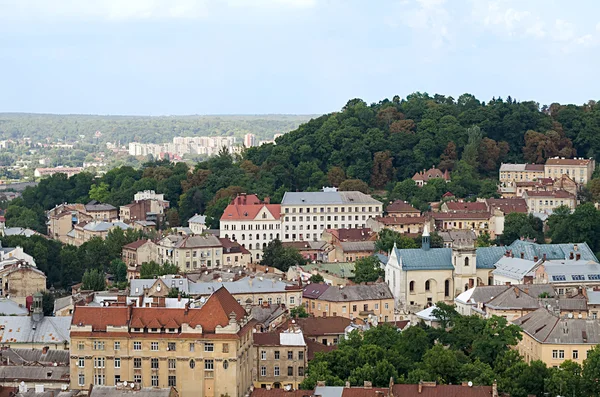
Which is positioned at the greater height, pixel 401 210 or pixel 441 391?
pixel 441 391

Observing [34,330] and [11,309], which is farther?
[11,309]

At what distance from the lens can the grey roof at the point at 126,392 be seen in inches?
1884

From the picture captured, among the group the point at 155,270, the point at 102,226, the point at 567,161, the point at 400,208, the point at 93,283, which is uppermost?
the point at 567,161

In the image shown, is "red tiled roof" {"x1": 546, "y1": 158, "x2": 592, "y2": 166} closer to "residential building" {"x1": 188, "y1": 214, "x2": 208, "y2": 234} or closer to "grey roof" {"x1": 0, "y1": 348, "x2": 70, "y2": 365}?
"residential building" {"x1": 188, "y1": 214, "x2": 208, "y2": 234}

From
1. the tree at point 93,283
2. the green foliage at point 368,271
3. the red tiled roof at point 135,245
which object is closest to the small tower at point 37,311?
the tree at point 93,283

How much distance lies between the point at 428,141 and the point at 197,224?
27.8m

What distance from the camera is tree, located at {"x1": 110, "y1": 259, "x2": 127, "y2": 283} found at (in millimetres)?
94569

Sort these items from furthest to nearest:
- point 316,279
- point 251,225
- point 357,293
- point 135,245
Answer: point 251,225 → point 135,245 → point 316,279 → point 357,293

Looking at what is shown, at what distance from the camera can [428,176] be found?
126 m

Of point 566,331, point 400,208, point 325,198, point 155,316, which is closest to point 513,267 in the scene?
point 566,331

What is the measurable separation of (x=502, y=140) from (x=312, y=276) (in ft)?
185

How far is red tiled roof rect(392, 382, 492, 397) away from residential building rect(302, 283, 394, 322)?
2337 cm

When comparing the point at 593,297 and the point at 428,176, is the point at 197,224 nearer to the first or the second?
the point at 428,176

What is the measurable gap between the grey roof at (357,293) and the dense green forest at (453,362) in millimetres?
11728
